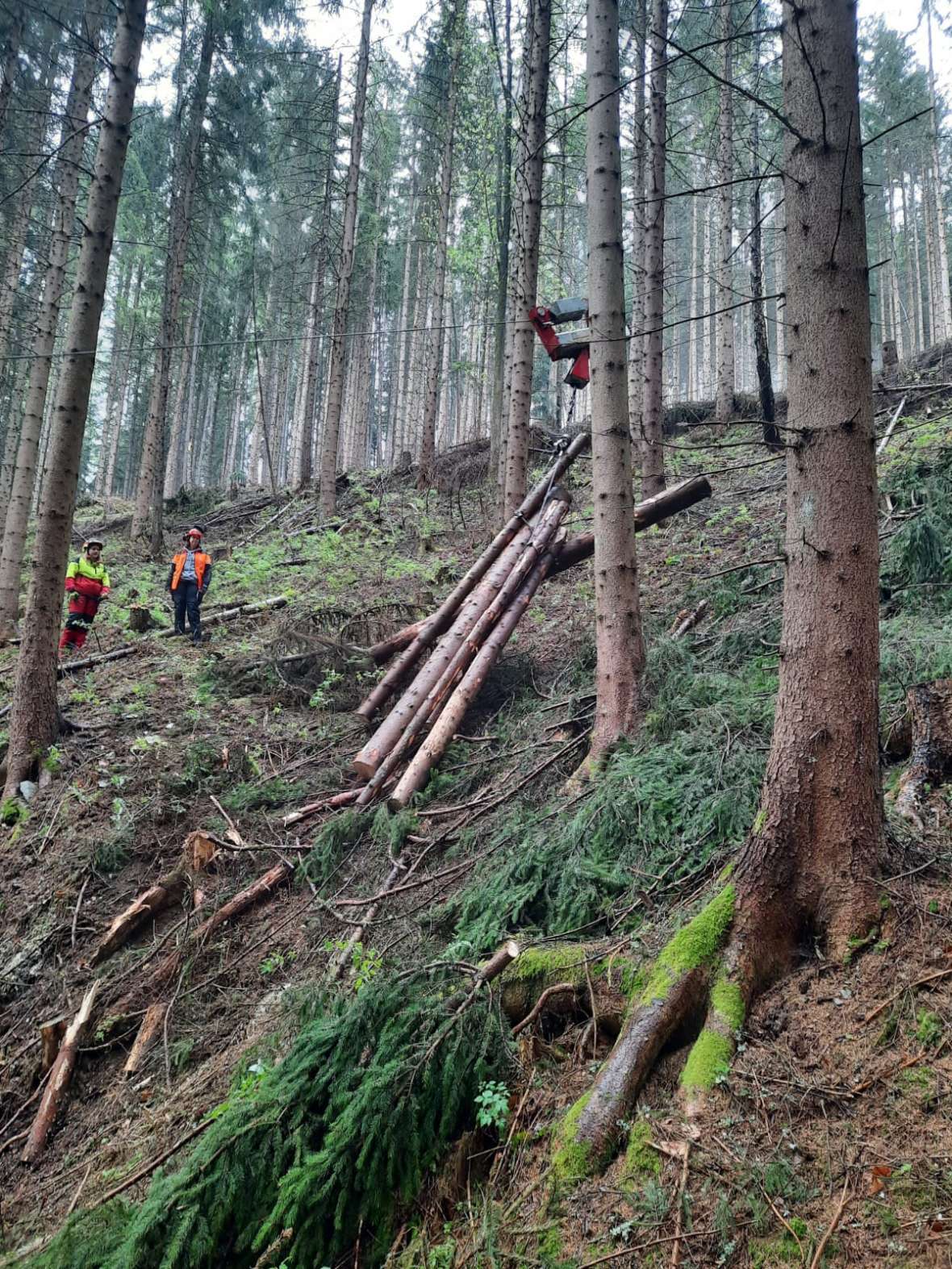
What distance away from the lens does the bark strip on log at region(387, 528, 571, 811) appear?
595 centimetres

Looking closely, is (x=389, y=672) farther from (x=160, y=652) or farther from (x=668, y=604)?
(x=160, y=652)

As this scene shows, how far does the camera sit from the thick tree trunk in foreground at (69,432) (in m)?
7.20

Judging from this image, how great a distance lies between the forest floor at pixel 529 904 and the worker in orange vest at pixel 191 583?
404mm

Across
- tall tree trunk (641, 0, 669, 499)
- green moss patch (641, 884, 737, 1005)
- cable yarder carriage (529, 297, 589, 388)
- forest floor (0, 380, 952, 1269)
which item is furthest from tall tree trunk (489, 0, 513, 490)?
green moss patch (641, 884, 737, 1005)

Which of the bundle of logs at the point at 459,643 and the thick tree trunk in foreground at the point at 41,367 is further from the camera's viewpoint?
the thick tree trunk in foreground at the point at 41,367

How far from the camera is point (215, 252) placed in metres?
24.7

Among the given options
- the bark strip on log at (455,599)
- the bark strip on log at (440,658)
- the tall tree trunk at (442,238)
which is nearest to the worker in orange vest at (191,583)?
the bark strip on log at (455,599)

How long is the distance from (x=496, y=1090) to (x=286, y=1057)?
982 mm

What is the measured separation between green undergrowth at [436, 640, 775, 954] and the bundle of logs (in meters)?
1.51

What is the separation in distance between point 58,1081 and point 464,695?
4.03 metres

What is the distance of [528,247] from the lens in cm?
1062

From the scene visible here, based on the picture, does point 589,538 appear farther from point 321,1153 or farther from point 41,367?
point 41,367

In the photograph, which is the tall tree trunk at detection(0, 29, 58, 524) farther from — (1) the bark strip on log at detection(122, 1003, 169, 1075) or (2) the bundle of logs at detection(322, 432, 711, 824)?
(1) the bark strip on log at detection(122, 1003, 169, 1075)

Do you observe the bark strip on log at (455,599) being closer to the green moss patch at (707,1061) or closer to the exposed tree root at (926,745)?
the exposed tree root at (926,745)
